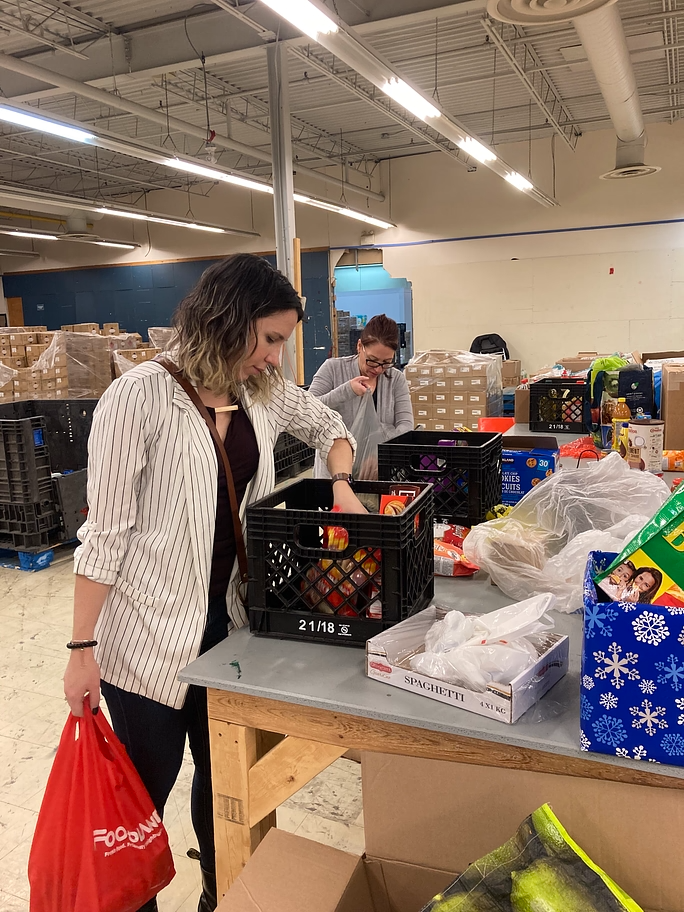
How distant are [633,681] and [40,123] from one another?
18.2 ft

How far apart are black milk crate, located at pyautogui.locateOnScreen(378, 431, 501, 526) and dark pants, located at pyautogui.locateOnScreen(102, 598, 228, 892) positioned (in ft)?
2.27

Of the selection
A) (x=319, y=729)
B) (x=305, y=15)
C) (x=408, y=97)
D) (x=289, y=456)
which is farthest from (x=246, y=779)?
(x=408, y=97)

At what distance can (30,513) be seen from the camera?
4.59 m

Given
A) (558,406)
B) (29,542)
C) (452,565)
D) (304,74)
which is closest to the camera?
(452,565)

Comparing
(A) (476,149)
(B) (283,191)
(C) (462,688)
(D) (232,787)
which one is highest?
(A) (476,149)

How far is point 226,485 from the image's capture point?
148 centimetres

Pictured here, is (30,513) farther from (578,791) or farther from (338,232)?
(338,232)

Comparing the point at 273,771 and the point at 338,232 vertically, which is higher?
the point at 338,232

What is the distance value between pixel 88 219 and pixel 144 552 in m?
13.6

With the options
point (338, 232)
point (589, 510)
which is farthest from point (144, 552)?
point (338, 232)

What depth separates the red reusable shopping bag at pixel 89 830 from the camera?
1.33 m

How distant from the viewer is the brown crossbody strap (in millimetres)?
1431

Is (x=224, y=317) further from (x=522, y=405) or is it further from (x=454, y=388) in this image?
(x=454, y=388)

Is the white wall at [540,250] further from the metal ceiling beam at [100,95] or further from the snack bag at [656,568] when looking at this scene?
the snack bag at [656,568]
